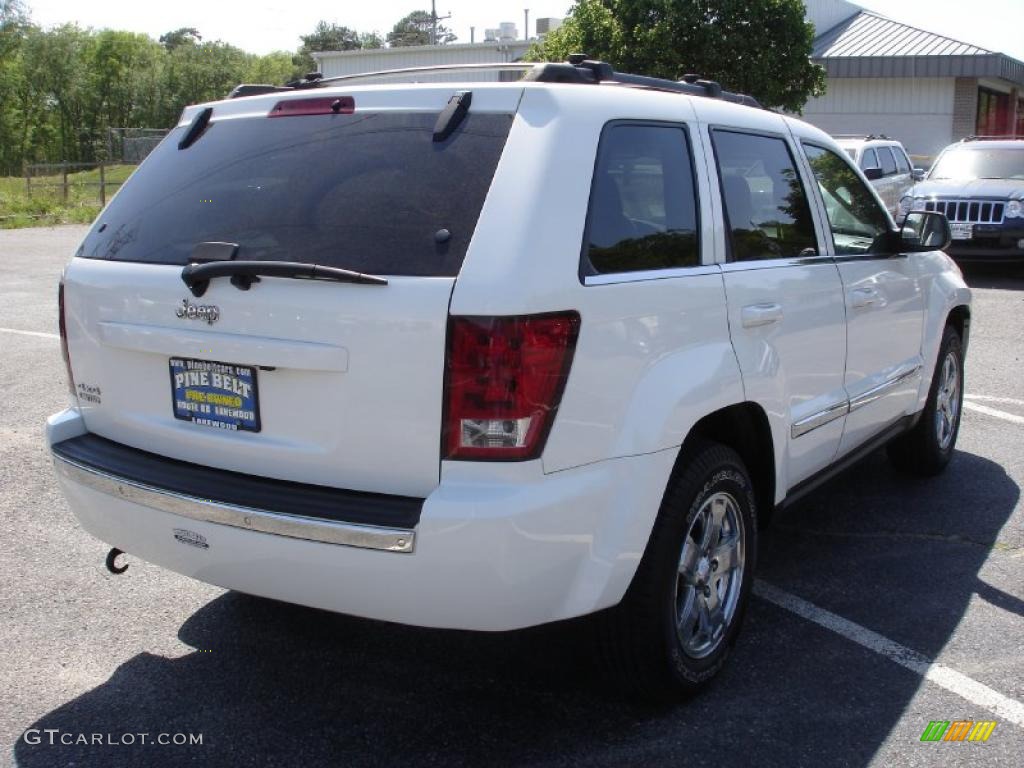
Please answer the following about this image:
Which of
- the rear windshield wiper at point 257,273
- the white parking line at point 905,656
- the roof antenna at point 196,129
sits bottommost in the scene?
the white parking line at point 905,656

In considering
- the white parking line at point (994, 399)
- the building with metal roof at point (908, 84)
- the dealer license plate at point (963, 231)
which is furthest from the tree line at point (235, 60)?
the white parking line at point (994, 399)

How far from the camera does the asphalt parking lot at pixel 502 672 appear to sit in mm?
3301

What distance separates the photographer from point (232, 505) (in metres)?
3.08

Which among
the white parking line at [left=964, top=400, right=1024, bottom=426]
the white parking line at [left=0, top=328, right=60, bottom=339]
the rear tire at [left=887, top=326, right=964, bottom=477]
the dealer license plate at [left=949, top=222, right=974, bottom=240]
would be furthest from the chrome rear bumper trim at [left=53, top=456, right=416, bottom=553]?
the dealer license plate at [left=949, top=222, right=974, bottom=240]

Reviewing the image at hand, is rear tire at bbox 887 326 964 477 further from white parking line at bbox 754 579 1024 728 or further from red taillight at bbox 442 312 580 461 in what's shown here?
red taillight at bbox 442 312 580 461

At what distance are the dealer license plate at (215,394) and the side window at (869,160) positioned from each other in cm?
1466

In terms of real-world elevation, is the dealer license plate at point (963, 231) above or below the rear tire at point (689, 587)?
below

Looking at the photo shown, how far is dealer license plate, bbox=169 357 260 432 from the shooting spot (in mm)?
3145

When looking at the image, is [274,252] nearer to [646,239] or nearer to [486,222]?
[486,222]

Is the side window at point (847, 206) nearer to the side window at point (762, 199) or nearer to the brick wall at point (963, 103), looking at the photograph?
the side window at point (762, 199)

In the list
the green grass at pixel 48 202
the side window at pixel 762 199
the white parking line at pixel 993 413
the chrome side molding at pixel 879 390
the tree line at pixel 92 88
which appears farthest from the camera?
the tree line at pixel 92 88

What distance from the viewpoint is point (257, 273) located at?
120 inches

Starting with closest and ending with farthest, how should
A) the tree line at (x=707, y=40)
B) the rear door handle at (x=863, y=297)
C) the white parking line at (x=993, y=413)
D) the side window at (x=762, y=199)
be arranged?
the side window at (x=762, y=199)
the rear door handle at (x=863, y=297)
the white parking line at (x=993, y=413)
the tree line at (x=707, y=40)

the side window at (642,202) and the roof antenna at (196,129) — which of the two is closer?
the side window at (642,202)
